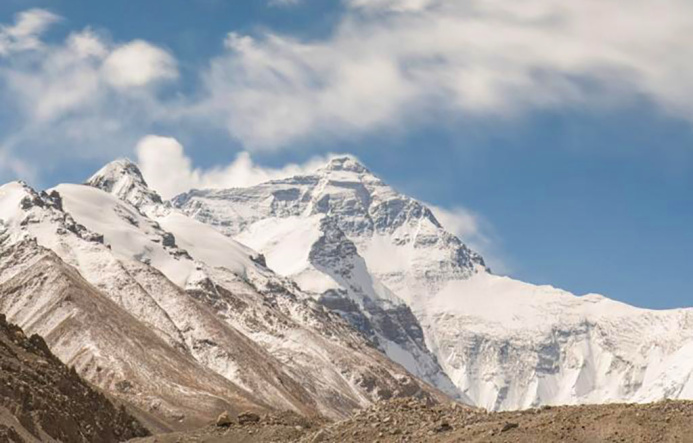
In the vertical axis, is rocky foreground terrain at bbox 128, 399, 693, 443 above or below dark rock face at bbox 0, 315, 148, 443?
above

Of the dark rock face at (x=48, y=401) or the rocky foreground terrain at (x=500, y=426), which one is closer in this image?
the rocky foreground terrain at (x=500, y=426)

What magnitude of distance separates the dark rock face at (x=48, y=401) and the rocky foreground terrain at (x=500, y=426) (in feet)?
52.5

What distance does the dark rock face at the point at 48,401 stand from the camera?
3511 inches

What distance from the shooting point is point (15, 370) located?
9706 cm

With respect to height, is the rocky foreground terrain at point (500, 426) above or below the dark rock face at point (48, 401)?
above

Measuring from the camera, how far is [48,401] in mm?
93812

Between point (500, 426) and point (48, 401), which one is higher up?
point (500, 426)

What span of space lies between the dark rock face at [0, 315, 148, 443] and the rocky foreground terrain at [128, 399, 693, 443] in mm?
16003

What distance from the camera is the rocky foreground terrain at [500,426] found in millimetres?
60656

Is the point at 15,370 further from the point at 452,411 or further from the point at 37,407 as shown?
the point at 452,411

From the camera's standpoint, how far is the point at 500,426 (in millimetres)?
63781

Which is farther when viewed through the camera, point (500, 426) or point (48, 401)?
point (48, 401)

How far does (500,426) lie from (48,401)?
139 feet

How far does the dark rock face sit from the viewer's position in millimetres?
89188
